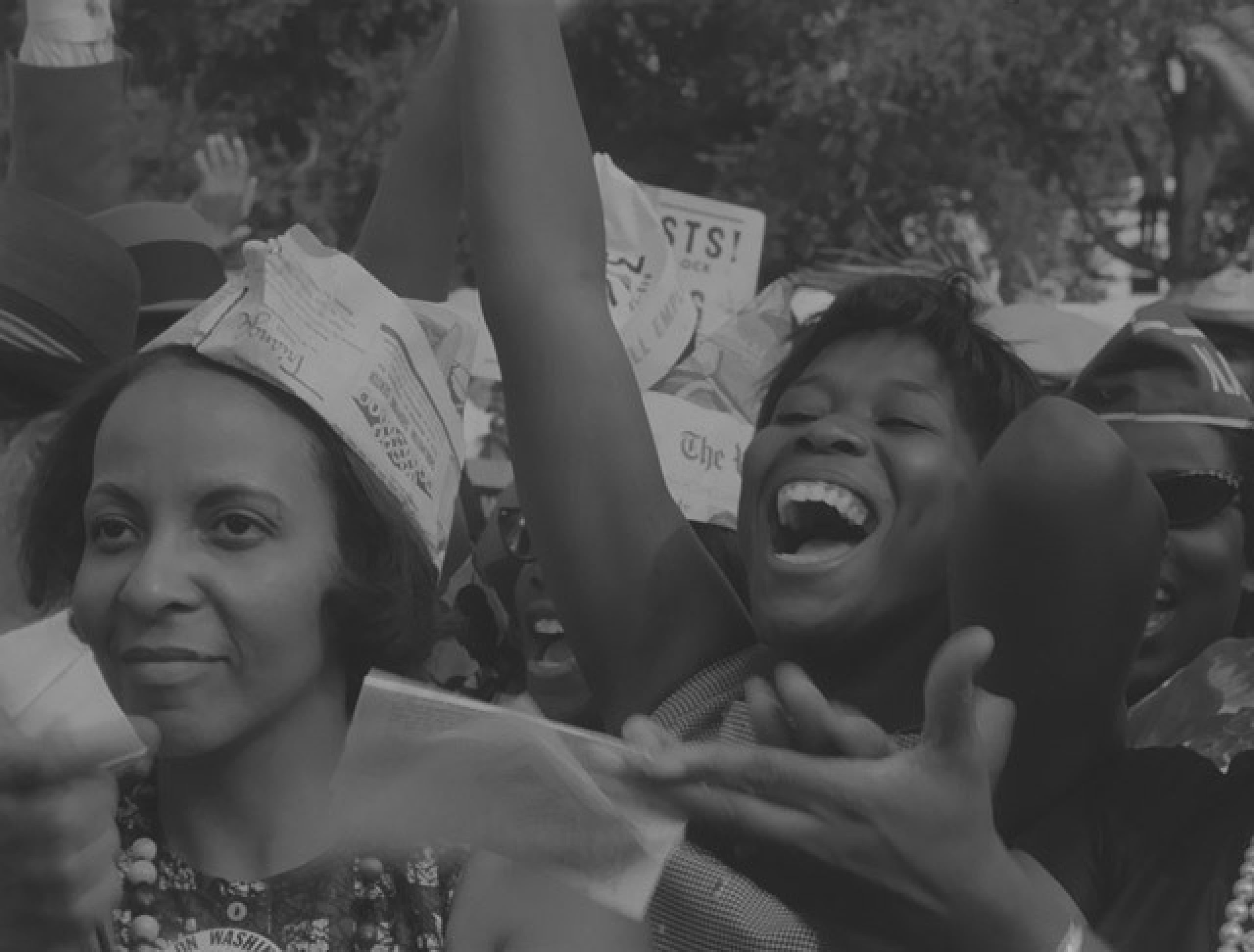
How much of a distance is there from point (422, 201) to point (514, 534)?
1.34 meters

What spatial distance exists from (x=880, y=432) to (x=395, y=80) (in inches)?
523

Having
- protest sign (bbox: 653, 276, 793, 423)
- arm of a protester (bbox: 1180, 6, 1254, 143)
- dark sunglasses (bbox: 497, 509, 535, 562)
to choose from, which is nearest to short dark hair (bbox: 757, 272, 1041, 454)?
arm of a protester (bbox: 1180, 6, 1254, 143)

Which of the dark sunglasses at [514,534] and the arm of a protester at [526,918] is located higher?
the arm of a protester at [526,918]

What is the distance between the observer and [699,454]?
4.22 metres

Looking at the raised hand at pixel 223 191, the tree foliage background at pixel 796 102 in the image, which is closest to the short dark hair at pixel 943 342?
the raised hand at pixel 223 191

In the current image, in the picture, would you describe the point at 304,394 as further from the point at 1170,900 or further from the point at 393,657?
the point at 1170,900

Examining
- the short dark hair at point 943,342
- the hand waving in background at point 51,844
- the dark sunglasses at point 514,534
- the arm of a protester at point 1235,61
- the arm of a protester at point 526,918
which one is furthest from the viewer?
the dark sunglasses at point 514,534

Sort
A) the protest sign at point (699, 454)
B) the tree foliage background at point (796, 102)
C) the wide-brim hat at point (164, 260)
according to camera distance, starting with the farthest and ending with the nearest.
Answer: the tree foliage background at point (796, 102)
the protest sign at point (699, 454)
the wide-brim hat at point (164, 260)

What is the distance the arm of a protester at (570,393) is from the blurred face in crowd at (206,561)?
237 millimetres

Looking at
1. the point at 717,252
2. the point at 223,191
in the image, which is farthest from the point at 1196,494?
the point at 223,191

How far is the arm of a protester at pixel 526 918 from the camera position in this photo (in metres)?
2.27

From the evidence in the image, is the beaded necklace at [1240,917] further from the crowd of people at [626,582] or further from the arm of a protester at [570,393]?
the arm of a protester at [570,393]

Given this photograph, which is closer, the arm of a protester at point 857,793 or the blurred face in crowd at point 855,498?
the arm of a protester at point 857,793

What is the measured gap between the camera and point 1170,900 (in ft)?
7.84
